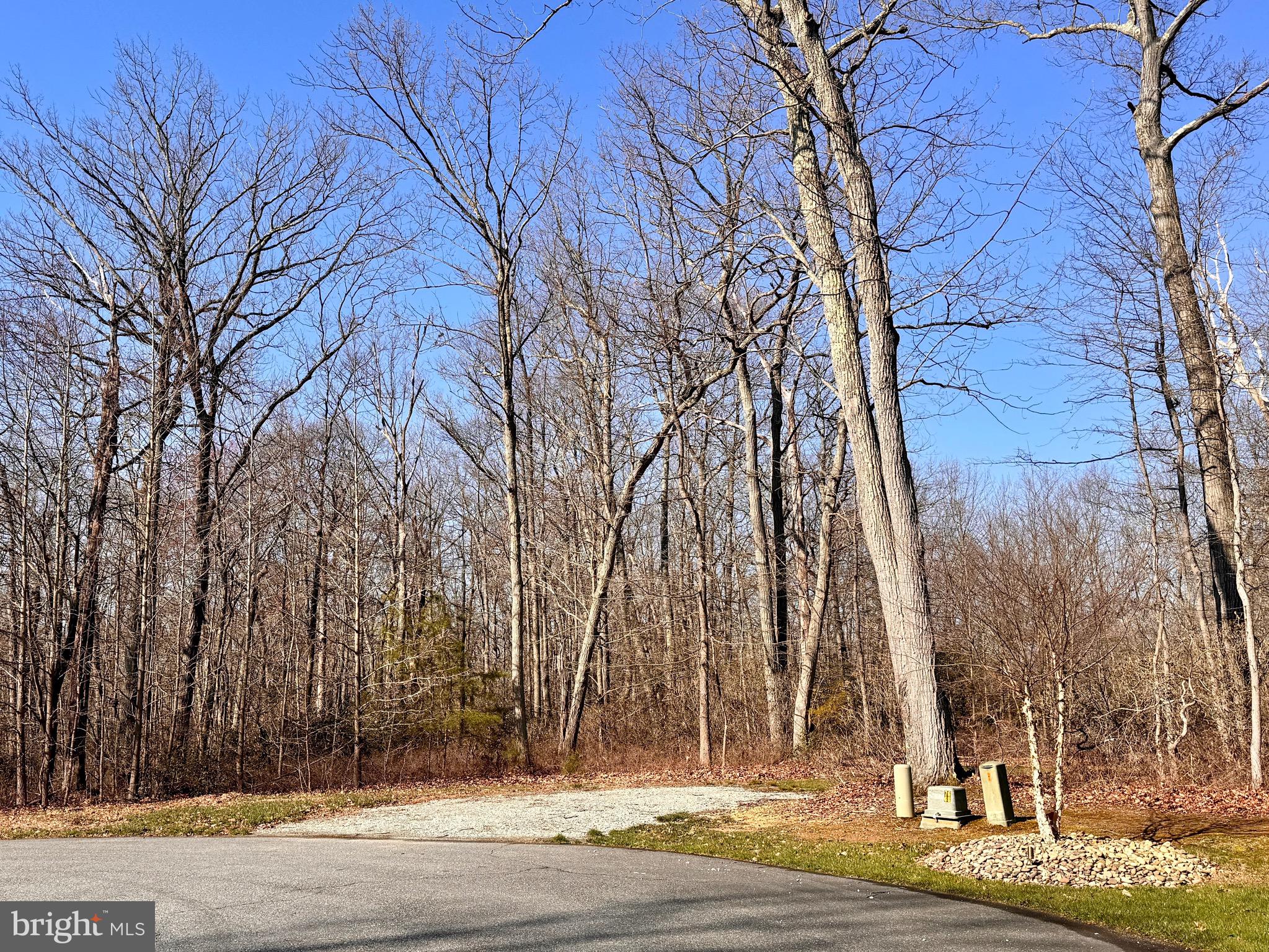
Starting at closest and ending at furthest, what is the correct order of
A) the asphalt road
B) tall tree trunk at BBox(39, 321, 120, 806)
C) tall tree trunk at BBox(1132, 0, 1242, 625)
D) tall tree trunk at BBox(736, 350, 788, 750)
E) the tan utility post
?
the asphalt road, the tan utility post, tall tree trunk at BBox(1132, 0, 1242, 625), tall tree trunk at BBox(39, 321, 120, 806), tall tree trunk at BBox(736, 350, 788, 750)

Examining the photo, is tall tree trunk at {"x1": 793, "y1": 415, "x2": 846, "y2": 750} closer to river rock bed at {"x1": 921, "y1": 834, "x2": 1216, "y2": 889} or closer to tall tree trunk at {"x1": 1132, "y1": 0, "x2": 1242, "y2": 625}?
tall tree trunk at {"x1": 1132, "y1": 0, "x2": 1242, "y2": 625}

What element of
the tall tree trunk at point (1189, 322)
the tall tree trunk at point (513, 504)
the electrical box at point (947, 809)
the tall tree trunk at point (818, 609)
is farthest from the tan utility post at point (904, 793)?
the tall tree trunk at point (513, 504)

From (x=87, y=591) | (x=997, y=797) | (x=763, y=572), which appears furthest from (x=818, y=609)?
(x=87, y=591)

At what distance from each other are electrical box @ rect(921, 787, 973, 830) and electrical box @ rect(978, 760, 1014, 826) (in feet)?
0.97

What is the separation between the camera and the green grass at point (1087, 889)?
19.9ft

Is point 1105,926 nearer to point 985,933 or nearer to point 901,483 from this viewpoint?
point 985,933

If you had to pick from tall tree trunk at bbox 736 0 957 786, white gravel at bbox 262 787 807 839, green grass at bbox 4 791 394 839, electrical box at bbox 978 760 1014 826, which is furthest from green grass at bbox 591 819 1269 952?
green grass at bbox 4 791 394 839

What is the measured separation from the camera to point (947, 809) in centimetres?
982

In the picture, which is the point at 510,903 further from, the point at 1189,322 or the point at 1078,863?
the point at 1189,322

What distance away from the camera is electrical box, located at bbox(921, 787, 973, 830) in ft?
32.0

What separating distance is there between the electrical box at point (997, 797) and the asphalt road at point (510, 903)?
253 cm

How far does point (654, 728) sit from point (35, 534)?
13.4 m

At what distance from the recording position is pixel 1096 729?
1402 centimetres

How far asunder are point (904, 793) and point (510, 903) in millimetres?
5510
